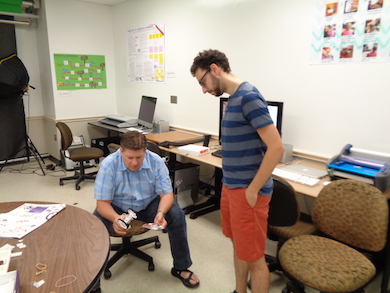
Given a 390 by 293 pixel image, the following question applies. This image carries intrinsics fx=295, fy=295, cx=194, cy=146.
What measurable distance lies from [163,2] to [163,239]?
296cm

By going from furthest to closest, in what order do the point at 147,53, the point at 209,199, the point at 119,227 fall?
the point at 147,53
the point at 209,199
the point at 119,227

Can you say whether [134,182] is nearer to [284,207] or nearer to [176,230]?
[176,230]

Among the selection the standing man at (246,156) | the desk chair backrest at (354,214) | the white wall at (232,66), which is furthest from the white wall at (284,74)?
the standing man at (246,156)

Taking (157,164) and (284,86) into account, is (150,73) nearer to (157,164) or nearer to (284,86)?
(284,86)

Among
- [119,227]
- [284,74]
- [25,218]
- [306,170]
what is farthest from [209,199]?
[25,218]

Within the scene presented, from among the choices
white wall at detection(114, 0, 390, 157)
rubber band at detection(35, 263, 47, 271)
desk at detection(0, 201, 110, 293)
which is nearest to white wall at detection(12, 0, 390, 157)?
white wall at detection(114, 0, 390, 157)

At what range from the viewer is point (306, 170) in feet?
7.49

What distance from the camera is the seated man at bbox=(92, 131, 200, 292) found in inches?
72.8

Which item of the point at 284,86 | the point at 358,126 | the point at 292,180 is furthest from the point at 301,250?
the point at 284,86

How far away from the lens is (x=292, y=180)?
2.07m

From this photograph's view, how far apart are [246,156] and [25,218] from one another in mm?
1178

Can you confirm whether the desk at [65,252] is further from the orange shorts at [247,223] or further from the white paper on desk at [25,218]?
the orange shorts at [247,223]

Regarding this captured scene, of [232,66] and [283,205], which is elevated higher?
[232,66]

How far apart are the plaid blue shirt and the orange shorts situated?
1.89ft
